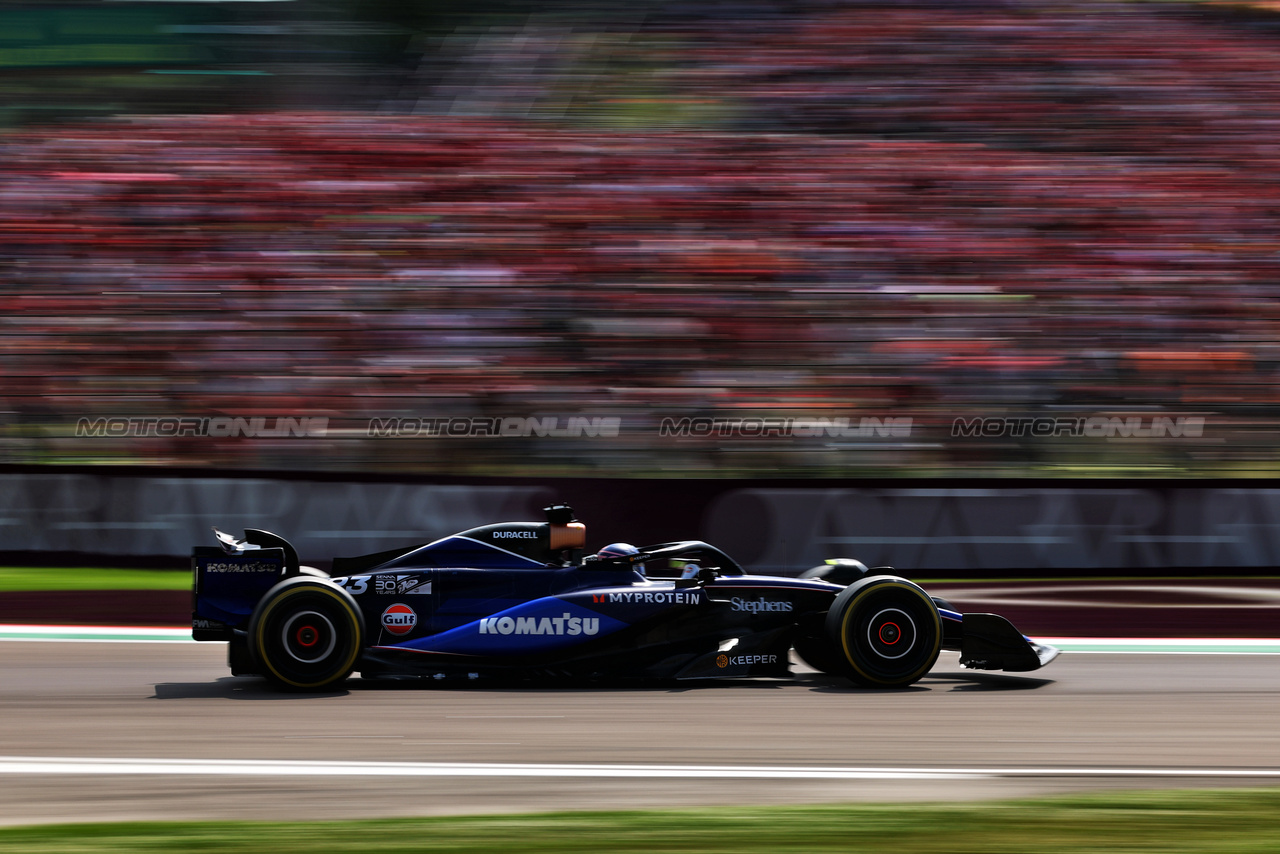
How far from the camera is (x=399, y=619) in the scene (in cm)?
617

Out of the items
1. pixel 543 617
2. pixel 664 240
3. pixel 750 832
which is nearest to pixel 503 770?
pixel 750 832

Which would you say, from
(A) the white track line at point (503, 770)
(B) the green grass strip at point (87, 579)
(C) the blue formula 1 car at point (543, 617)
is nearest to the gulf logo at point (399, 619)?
(C) the blue formula 1 car at point (543, 617)

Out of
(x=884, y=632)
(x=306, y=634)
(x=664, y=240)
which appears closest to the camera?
(x=306, y=634)

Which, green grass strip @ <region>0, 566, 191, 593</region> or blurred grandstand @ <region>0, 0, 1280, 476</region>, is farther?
blurred grandstand @ <region>0, 0, 1280, 476</region>

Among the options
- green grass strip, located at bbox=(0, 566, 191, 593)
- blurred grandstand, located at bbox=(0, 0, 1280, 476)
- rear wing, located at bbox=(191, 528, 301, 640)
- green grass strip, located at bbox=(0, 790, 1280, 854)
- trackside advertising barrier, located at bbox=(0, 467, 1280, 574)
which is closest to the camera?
green grass strip, located at bbox=(0, 790, 1280, 854)

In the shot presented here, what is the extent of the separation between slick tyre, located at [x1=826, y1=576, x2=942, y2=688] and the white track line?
156cm

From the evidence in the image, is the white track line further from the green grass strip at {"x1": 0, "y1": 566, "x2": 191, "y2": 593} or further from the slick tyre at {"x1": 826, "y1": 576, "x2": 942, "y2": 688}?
the green grass strip at {"x1": 0, "y1": 566, "x2": 191, "y2": 593}

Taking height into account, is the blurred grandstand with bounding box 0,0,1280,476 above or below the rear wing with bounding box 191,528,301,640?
above

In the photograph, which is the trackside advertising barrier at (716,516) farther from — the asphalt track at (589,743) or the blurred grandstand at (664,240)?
the asphalt track at (589,743)

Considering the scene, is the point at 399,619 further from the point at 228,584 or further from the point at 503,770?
the point at 503,770

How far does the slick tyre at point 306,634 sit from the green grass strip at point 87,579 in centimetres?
Answer: 418

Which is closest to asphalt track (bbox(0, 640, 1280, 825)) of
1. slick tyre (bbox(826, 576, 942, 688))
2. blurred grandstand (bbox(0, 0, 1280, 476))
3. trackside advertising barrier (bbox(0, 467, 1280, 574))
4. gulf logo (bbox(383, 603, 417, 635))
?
slick tyre (bbox(826, 576, 942, 688))

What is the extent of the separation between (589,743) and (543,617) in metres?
1.17

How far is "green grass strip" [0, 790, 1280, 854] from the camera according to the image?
12.0ft
